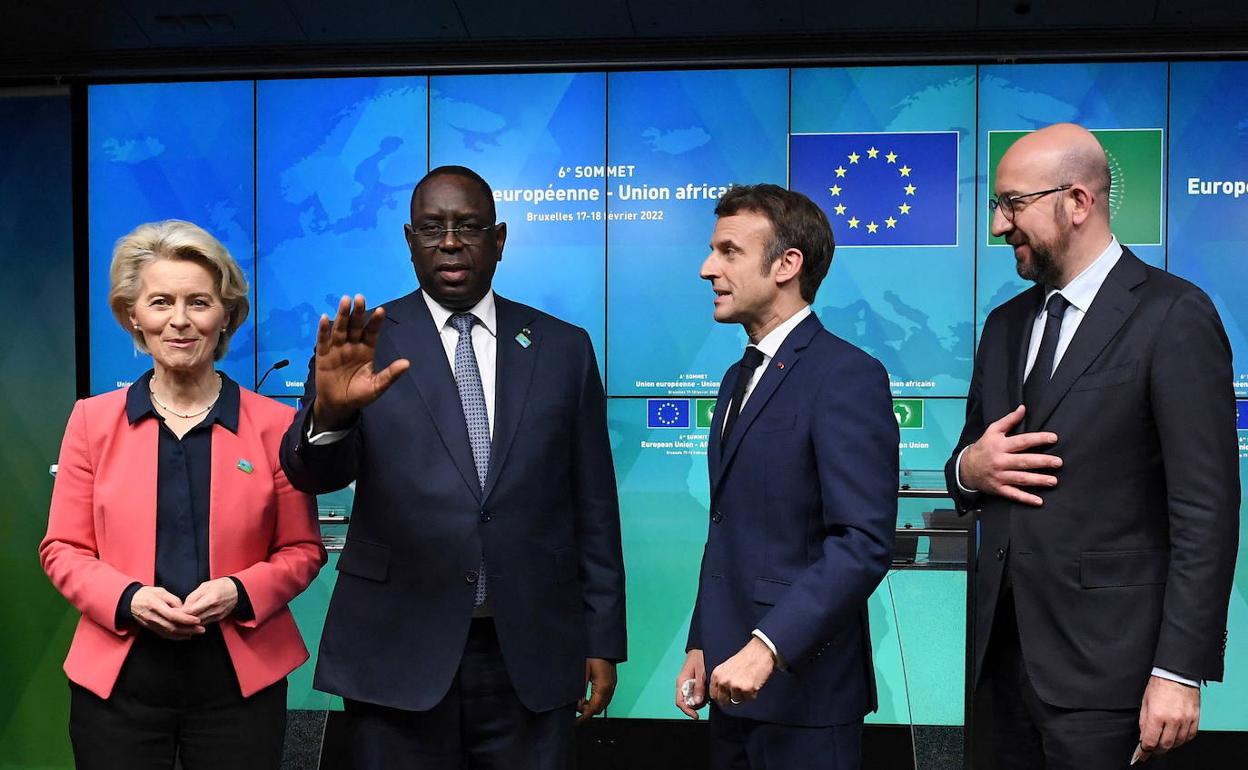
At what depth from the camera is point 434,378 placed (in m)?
2.37

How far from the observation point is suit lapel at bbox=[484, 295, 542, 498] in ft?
7.72

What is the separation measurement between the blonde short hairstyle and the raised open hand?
50 cm

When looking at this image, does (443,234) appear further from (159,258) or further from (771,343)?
(771,343)

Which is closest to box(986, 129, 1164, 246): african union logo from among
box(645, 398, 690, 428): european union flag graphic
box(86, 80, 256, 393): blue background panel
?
box(645, 398, 690, 428): european union flag graphic

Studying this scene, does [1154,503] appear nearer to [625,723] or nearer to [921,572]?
[921,572]

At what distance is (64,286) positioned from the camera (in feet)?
18.4

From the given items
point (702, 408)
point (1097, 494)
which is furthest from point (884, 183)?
point (1097, 494)

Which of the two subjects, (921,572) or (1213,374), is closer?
(1213,374)

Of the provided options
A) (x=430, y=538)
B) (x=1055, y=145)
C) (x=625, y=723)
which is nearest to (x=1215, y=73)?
(x=1055, y=145)

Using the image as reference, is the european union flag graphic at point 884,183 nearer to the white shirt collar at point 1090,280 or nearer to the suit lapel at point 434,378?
the white shirt collar at point 1090,280

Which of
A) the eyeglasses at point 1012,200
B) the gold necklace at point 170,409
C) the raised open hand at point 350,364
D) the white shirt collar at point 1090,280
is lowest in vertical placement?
the gold necklace at point 170,409

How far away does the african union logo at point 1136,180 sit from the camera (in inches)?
202

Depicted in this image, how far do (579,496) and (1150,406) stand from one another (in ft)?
3.89

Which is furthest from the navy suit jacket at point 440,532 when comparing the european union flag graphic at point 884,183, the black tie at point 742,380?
the european union flag graphic at point 884,183
